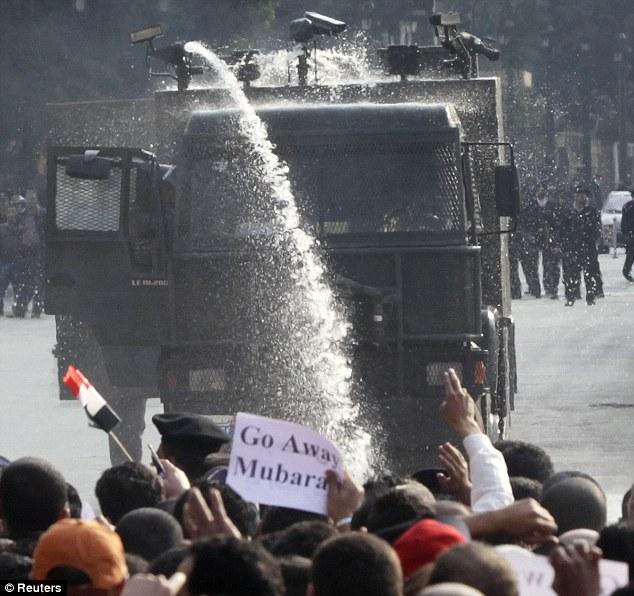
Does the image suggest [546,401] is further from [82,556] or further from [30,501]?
[82,556]

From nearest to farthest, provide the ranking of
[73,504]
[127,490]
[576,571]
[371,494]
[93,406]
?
[576,571], [371,494], [127,490], [73,504], [93,406]

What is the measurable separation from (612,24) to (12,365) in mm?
52418

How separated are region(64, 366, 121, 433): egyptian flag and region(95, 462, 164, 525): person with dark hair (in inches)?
18.2

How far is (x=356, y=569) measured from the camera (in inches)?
194

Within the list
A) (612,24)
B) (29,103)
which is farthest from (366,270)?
(612,24)

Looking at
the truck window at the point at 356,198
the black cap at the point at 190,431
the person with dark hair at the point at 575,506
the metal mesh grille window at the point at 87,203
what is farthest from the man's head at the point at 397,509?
the metal mesh grille window at the point at 87,203

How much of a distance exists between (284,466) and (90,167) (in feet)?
21.1

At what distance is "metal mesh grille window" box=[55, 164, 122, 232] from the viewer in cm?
1305

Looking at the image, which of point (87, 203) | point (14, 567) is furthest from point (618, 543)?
point (87, 203)

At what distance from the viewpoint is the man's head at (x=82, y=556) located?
5395mm

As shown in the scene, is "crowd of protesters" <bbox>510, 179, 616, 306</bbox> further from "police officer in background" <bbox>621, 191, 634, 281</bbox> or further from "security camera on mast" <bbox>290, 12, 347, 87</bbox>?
"security camera on mast" <bbox>290, 12, 347, 87</bbox>

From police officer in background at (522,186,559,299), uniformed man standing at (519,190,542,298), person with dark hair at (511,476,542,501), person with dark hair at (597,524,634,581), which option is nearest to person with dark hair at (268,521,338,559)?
person with dark hair at (597,524,634,581)

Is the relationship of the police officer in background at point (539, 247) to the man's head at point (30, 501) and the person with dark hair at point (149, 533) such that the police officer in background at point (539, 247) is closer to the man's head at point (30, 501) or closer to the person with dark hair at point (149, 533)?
the man's head at point (30, 501)

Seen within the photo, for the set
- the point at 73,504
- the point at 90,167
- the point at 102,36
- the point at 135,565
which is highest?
the point at 102,36
